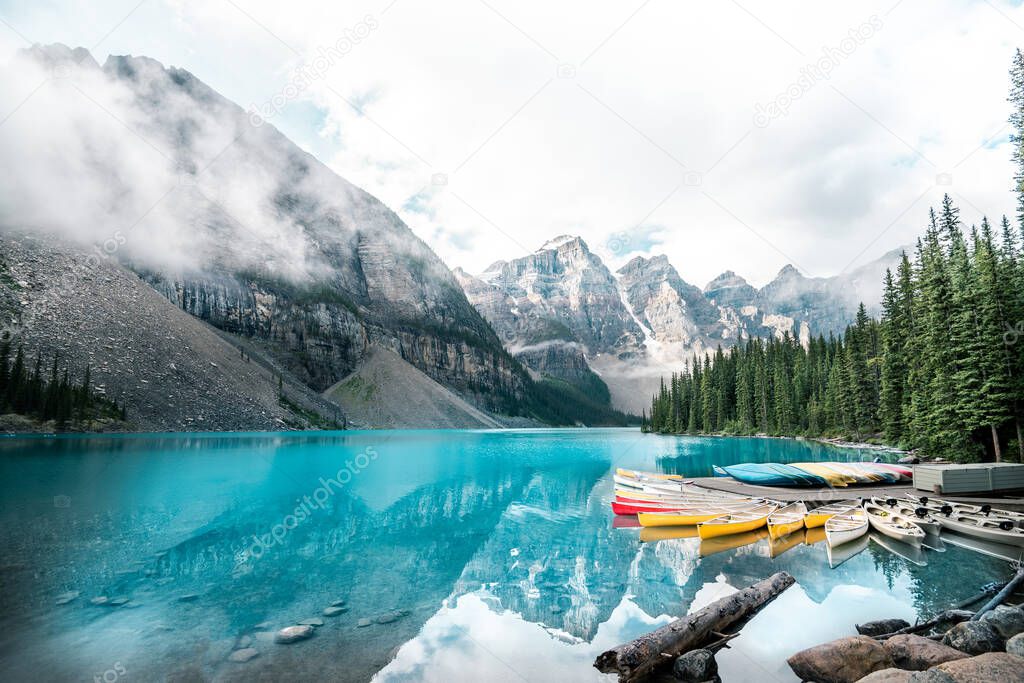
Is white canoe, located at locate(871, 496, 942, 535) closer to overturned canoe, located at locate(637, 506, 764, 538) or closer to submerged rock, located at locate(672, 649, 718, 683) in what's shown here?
overturned canoe, located at locate(637, 506, 764, 538)

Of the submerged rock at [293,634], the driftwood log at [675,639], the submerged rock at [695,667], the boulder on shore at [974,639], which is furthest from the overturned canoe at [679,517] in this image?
the submerged rock at [293,634]

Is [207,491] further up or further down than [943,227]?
further down

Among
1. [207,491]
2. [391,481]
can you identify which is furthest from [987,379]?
[207,491]

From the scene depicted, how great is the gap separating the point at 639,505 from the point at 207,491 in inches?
1146

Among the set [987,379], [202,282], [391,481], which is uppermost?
[202,282]

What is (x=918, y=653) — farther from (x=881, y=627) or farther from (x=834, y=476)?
(x=834, y=476)

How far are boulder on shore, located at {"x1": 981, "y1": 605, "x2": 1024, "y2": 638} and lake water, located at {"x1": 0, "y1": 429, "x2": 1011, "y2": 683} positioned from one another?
290 cm

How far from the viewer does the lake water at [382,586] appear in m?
11.2

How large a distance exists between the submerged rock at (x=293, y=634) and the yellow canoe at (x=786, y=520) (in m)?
18.7

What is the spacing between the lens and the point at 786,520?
77.3 ft

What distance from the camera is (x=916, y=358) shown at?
158 ft

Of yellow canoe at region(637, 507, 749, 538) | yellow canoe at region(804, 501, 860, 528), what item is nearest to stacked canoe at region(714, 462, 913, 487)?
yellow canoe at region(804, 501, 860, 528)

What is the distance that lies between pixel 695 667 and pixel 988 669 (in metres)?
4.50

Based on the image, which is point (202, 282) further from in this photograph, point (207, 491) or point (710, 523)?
point (710, 523)
